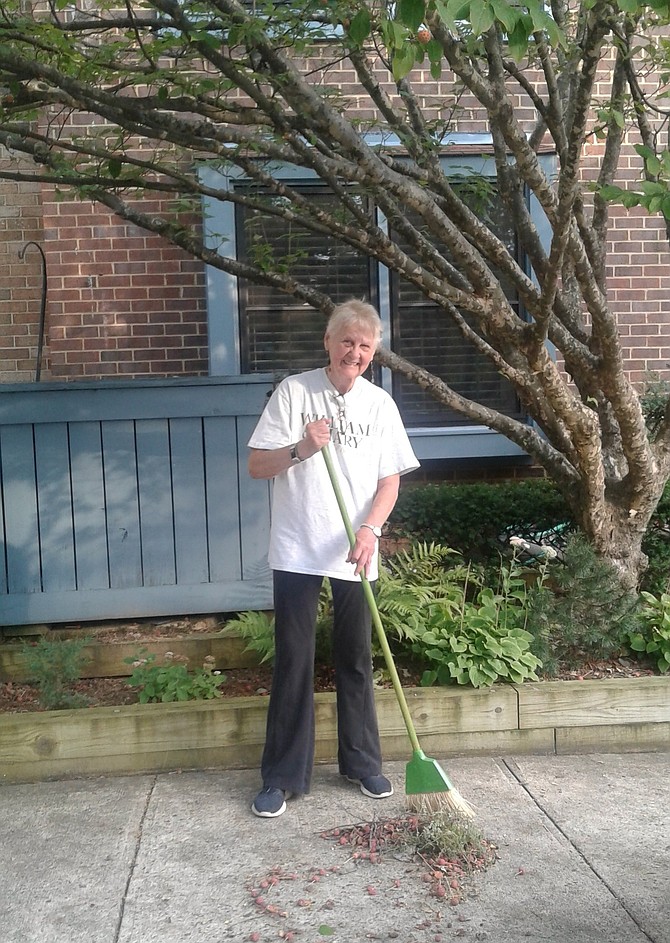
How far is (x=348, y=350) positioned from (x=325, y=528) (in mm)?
678

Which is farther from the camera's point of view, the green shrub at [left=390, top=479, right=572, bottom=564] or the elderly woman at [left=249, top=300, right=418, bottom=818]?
the green shrub at [left=390, top=479, right=572, bottom=564]

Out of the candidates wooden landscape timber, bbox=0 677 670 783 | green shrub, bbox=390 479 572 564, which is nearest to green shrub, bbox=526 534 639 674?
wooden landscape timber, bbox=0 677 670 783

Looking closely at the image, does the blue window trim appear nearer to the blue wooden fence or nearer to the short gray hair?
the blue wooden fence

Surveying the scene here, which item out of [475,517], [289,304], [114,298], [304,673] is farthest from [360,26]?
[114,298]

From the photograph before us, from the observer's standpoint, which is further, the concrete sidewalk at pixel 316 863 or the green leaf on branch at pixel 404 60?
the green leaf on branch at pixel 404 60

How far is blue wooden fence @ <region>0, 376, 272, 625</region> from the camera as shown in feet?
15.9

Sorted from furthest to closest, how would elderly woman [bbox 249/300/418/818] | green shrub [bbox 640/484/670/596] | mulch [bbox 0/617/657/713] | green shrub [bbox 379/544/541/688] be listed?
green shrub [bbox 640/484/670/596] < mulch [bbox 0/617/657/713] < green shrub [bbox 379/544/541/688] < elderly woman [bbox 249/300/418/818]

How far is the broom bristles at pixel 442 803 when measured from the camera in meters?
3.22

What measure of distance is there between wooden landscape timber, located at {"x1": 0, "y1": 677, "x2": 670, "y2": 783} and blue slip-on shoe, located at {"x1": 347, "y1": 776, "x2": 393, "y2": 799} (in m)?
0.41

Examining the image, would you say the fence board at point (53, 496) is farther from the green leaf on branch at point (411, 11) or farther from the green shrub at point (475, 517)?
the green leaf on branch at point (411, 11)

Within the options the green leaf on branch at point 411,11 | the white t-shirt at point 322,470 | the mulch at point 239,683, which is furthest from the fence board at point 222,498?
the green leaf on branch at point 411,11

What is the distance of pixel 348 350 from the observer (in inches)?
135

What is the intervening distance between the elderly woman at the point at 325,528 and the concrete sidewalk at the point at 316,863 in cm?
26

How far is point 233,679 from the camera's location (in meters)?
4.65
